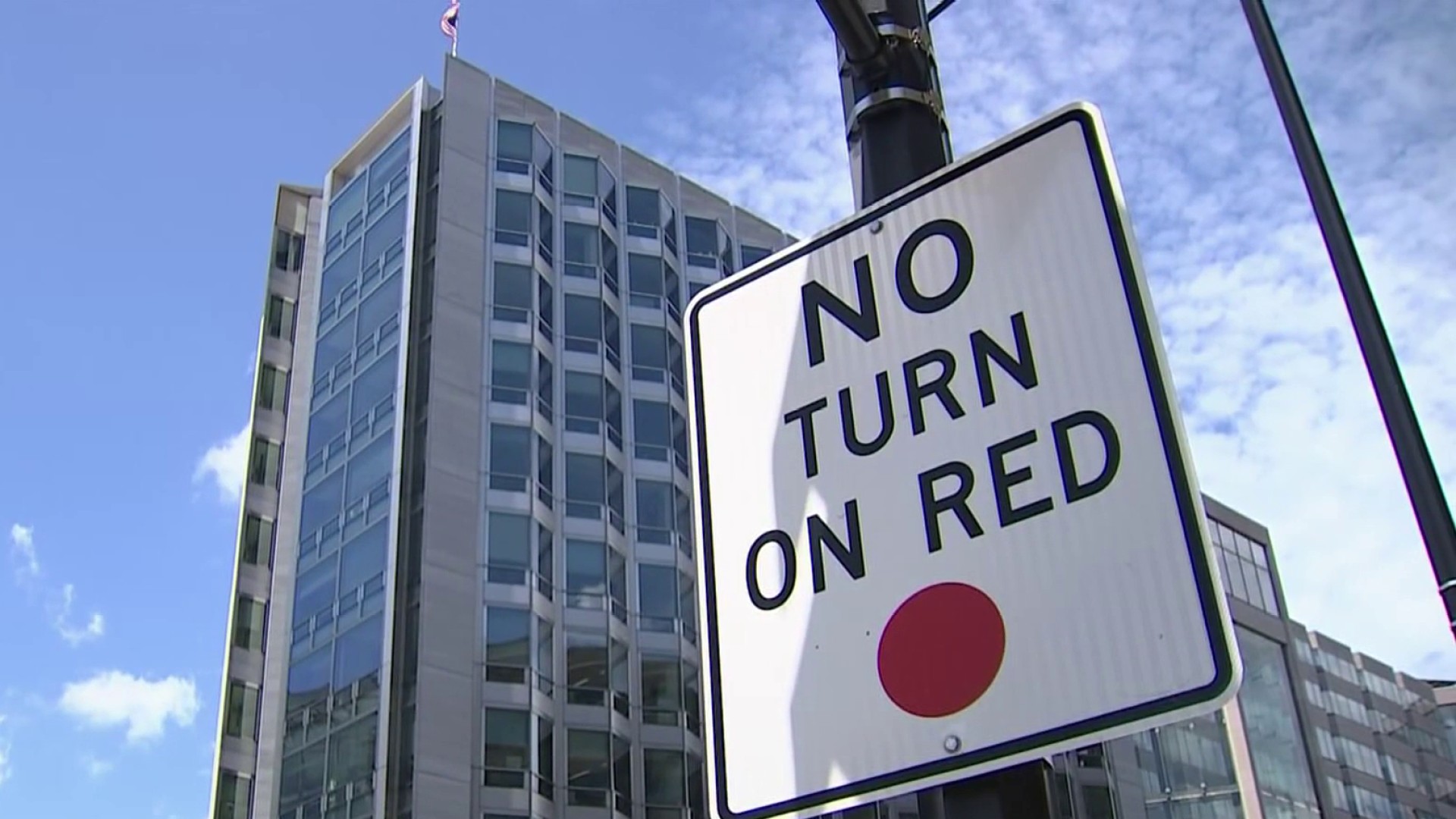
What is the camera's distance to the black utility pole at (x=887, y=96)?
271cm

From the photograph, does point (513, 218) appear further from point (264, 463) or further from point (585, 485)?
point (264, 463)

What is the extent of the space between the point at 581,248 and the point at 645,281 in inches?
88.6

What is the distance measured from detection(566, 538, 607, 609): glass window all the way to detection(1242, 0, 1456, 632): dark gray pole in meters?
28.4

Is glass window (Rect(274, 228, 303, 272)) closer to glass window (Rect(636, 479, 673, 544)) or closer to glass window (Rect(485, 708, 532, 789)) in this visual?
glass window (Rect(636, 479, 673, 544))

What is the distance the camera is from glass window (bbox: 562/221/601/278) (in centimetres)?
4072

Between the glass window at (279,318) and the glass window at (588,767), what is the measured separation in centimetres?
1720

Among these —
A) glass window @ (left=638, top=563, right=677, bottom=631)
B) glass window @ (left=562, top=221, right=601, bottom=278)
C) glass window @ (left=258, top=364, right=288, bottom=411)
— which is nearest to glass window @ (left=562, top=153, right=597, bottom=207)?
glass window @ (left=562, top=221, right=601, bottom=278)

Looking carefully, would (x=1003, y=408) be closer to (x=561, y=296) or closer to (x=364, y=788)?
(x=364, y=788)

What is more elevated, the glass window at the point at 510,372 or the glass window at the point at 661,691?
the glass window at the point at 510,372

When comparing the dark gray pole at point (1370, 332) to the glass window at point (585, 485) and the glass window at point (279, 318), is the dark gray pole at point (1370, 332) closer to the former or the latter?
the glass window at point (585, 485)

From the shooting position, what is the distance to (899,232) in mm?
2543

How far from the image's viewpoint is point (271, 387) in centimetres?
4366

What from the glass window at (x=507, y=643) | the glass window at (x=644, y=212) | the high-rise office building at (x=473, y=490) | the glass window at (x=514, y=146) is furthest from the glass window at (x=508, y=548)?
the glass window at (x=644, y=212)

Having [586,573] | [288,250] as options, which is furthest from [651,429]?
[288,250]
